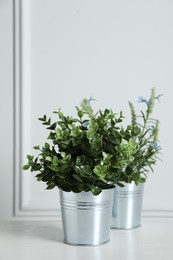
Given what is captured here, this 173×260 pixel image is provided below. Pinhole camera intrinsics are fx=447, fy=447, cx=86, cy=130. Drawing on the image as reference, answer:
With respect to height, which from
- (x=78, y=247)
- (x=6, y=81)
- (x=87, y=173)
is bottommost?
(x=78, y=247)

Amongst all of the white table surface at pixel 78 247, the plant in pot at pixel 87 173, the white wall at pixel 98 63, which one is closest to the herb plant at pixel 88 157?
the plant in pot at pixel 87 173

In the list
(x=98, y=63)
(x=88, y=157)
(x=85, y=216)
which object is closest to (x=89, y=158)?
(x=88, y=157)

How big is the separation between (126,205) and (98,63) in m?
0.43

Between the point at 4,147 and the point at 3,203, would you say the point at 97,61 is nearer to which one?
the point at 4,147

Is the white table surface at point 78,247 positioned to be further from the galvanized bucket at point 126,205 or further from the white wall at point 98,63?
the white wall at point 98,63

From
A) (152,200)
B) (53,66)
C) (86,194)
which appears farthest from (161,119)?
(86,194)

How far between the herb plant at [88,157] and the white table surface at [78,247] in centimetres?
12

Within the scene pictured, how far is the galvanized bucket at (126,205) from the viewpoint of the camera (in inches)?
42.0

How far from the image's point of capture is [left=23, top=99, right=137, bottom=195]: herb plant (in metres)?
0.91

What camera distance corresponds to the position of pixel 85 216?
0.92m

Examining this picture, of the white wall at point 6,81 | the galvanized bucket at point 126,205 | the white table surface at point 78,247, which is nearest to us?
the white table surface at point 78,247

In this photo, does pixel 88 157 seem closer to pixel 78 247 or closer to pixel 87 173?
pixel 87 173

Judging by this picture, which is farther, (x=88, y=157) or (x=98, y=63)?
(x=98, y=63)

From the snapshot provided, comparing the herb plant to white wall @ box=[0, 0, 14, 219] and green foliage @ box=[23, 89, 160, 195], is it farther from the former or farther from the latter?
white wall @ box=[0, 0, 14, 219]
